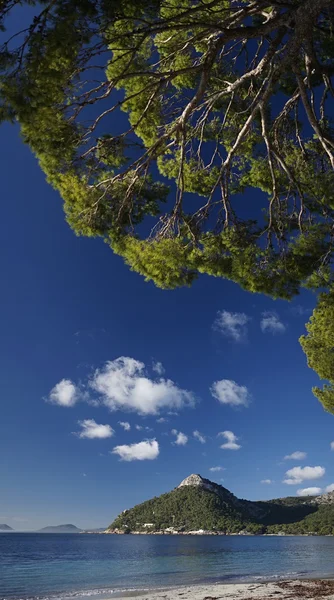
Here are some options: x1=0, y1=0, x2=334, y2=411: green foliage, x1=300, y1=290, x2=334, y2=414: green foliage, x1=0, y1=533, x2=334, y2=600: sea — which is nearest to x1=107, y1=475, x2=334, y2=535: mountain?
x1=0, y1=533, x2=334, y2=600: sea

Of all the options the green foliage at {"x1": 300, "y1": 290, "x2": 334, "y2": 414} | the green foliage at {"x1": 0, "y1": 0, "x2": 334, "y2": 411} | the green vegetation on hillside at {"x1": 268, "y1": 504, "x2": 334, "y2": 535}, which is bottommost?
the green vegetation on hillside at {"x1": 268, "y1": 504, "x2": 334, "y2": 535}

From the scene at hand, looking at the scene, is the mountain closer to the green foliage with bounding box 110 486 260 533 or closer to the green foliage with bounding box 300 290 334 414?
the green foliage with bounding box 110 486 260 533

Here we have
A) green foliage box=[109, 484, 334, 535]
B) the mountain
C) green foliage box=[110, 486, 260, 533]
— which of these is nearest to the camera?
green foliage box=[109, 484, 334, 535]

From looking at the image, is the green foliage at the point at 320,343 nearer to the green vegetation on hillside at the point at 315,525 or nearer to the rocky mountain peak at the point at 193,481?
the green vegetation on hillside at the point at 315,525

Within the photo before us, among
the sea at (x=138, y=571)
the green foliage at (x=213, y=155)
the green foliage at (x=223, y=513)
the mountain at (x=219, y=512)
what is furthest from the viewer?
the mountain at (x=219, y=512)

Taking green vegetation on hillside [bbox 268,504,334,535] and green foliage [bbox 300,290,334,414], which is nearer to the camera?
green foliage [bbox 300,290,334,414]

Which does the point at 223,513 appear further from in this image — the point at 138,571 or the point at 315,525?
the point at 138,571

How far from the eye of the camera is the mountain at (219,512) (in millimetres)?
99438

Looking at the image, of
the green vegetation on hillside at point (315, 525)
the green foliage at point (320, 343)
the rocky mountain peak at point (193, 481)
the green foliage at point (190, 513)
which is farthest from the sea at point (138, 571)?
the rocky mountain peak at point (193, 481)

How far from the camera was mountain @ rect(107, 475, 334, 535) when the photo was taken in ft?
326

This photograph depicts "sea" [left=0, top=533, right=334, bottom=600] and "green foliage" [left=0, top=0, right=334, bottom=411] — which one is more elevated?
"green foliage" [left=0, top=0, right=334, bottom=411]

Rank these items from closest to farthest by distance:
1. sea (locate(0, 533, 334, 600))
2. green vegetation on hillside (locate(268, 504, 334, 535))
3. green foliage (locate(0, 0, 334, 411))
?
green foliage (locate(0, 0, 334, 411)) → sea (locate(0, 533, 334, 600)) → green vegetation on hillside (locate(268, 504, 334, 535))

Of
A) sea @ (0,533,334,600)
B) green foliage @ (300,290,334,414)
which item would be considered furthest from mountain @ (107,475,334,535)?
green foliage @ (300,290,334,414)

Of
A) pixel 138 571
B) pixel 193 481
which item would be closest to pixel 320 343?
pixel 138 571
